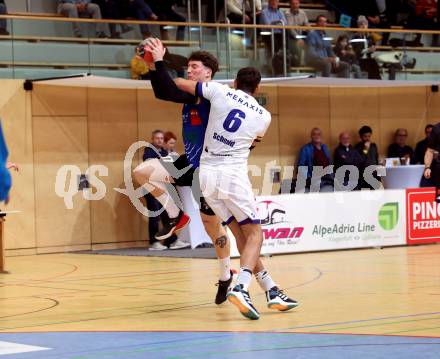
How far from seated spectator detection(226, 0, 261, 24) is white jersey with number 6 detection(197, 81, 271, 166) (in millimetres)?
11362

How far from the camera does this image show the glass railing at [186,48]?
17.2 metres

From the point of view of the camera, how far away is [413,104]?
22.7 metres

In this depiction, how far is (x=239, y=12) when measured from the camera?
19.8 metres

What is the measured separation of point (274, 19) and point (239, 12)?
747 mm

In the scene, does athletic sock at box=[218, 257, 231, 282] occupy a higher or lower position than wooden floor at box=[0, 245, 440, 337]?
higher

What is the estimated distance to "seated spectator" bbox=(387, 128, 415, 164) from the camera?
70.8ft

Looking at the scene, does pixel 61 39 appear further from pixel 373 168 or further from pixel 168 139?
pixel 373 168

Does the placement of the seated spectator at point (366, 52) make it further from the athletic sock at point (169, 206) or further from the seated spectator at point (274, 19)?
the athletic sock at point (169, 206)

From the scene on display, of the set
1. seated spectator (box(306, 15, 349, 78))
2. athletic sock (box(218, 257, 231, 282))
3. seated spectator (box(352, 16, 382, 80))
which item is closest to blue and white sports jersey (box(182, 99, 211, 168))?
athletic sock (box(218, 257, 231, 282))

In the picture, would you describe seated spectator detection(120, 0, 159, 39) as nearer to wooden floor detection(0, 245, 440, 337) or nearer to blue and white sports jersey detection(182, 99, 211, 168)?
wooden floor detection(0, 245, 440, 337)

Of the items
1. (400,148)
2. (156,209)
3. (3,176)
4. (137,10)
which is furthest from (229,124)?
(400,148)

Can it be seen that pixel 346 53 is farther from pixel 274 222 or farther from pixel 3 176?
pixel 3 176

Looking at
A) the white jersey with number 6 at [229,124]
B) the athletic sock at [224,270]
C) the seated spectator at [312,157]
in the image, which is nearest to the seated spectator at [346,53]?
the seated spectator at [312,157]

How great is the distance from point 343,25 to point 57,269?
33.3ft
